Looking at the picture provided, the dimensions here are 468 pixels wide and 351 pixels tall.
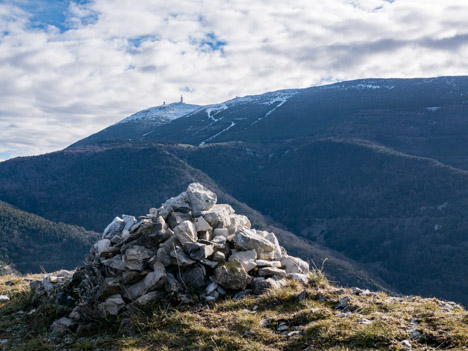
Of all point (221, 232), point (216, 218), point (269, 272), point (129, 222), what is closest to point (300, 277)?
point (269, 272)

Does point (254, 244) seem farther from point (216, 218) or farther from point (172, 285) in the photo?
point (172, 285)

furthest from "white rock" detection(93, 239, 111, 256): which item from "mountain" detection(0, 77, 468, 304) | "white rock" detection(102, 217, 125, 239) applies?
"mountain" detection(0, 77, 468, 304)

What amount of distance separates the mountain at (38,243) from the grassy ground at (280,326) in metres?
88.5

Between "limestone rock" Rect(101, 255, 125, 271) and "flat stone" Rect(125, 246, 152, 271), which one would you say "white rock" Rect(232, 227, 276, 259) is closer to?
"flat stone" Rect(125, 246, 152, 271)

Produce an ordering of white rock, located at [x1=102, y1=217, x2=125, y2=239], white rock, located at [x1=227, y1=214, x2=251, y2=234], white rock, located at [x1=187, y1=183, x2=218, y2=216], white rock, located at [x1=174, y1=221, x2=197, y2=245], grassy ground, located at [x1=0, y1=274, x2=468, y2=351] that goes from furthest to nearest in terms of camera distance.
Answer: white rock, located at [x1=187, y1=183, x2=218, y2=216] < white rock, located at [x1=102, y1=217, x2=125, y2=239] < white rock, located at [x1=227, y1=214, x2=251, y2=234] < white rock, located at [x1=174, y1=221, x2=197, y2=245] < grassy ground, located at [x1=0, y1=274, x2=468, y2=351]

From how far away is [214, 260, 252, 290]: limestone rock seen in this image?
930cm

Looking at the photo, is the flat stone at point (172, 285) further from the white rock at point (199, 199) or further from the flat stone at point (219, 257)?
the white rock at point (199, 199)

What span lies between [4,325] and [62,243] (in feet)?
331

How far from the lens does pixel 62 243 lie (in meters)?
101

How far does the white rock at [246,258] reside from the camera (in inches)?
387

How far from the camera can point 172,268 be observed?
32.0 feet

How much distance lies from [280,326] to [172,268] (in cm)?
348

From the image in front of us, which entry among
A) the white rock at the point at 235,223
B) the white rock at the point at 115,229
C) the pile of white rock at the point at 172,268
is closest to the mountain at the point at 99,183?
the white rock at the point at 235,223

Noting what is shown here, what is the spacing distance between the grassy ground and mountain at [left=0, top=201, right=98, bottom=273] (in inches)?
3484
